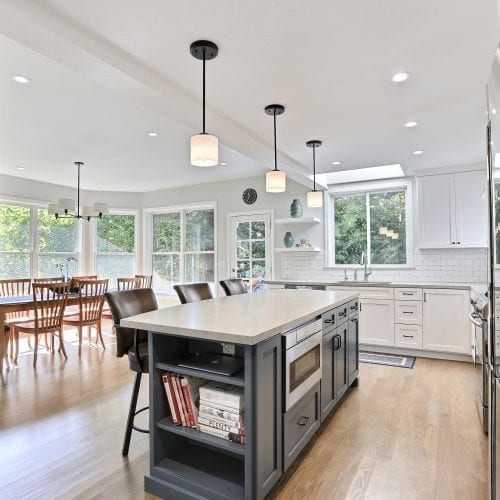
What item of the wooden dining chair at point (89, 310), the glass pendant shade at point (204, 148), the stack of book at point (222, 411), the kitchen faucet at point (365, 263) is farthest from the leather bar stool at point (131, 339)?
the kitchen faucet at point (365, 263)

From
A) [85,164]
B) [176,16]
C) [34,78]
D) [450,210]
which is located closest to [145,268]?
[85,164]

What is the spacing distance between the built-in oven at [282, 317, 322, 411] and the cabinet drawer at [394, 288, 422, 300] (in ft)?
8.43

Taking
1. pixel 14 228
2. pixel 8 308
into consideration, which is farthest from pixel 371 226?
pixel 14 228

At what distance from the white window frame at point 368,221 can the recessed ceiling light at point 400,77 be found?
2897 mm

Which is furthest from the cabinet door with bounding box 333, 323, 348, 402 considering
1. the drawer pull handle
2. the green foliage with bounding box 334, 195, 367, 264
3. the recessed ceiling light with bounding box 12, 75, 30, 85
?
the recessed ceiling light with bounding box 12, 75, 30, 85

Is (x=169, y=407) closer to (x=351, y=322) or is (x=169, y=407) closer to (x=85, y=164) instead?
(x=351, y=322)

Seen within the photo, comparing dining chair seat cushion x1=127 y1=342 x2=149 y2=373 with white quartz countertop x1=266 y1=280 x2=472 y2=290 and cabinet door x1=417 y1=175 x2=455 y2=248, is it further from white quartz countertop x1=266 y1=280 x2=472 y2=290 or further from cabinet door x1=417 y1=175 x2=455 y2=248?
cabinet door x1=417 y1=175 x2=455 y2=248

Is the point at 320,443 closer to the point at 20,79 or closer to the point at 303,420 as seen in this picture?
the point at 303,420

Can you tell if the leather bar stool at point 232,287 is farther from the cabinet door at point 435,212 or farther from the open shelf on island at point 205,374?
the cabinet door at point 435,212

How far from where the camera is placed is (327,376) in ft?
8.73

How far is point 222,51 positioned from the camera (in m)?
2.17

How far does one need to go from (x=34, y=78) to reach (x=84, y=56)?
107cm

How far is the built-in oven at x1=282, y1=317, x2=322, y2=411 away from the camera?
6.45ft

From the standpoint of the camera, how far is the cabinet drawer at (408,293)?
4.54 m
